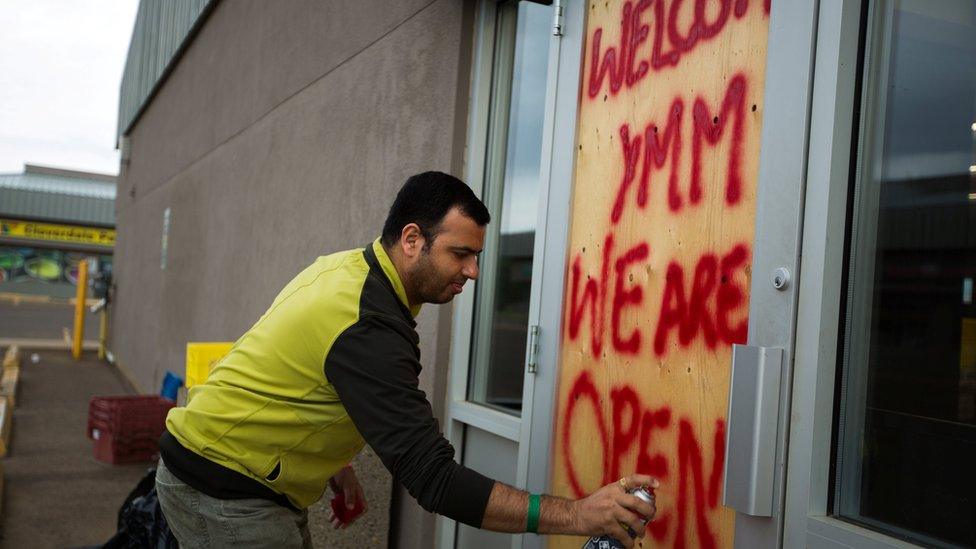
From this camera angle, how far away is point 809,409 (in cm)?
200

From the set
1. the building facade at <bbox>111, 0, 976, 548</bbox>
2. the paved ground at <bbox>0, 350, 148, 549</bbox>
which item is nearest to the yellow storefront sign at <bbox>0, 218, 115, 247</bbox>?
the paved ground at <bbox>0, 350, 148, 549</bbox>

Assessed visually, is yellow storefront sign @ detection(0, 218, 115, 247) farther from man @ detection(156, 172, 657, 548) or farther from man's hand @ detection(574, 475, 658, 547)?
man's hand @ detection(574, 475, 658, 547)

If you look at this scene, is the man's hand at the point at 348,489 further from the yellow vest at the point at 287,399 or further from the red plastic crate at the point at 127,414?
the red plastic crate at the point at 127,414

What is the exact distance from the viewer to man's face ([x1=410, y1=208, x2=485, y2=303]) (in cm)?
238

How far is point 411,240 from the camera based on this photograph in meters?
2.41

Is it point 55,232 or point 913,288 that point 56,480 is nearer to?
point 913,288

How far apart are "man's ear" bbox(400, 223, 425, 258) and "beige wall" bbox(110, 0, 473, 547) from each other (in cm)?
144

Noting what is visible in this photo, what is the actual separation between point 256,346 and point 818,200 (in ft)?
5.39

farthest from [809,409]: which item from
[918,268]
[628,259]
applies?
[628,259]

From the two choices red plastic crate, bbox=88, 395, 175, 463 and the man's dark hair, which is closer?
the man's dark hair

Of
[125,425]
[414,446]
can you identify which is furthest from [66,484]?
[414,446]

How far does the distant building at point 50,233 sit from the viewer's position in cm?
3619

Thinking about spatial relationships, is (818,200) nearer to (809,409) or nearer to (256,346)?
(809,409)

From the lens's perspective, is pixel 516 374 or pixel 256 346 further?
pixel 516 374
